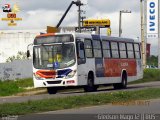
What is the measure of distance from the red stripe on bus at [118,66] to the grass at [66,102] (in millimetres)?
8202

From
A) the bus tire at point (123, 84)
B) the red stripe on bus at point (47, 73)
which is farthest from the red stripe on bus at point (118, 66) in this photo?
the red stripe on bus at point (47, 73)

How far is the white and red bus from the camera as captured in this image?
3159 cm

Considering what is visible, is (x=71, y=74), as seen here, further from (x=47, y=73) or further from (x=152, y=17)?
(x=152, y=17)

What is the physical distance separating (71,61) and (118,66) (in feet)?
20.2

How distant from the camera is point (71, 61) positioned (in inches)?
1244

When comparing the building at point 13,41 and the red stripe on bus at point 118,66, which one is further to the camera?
the building at point 13,41

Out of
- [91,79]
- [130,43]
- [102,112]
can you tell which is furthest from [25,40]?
[102,112]

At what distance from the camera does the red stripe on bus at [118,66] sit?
35606 millimetres

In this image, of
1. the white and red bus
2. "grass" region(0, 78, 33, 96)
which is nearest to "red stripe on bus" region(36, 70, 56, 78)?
the white and red bus

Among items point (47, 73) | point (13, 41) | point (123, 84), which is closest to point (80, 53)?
point (47, 73)

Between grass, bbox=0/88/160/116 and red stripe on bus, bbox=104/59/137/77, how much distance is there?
8202mm

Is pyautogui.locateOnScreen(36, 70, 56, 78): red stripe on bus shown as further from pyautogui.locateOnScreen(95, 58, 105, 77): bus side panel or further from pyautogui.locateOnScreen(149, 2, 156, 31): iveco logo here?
pyautogui.locateOnScreen(149, 2, 156, 31): iveco logo

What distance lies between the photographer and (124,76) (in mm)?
38312

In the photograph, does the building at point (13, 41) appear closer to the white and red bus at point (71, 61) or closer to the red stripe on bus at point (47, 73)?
the white and red bus at point (71, 61)
